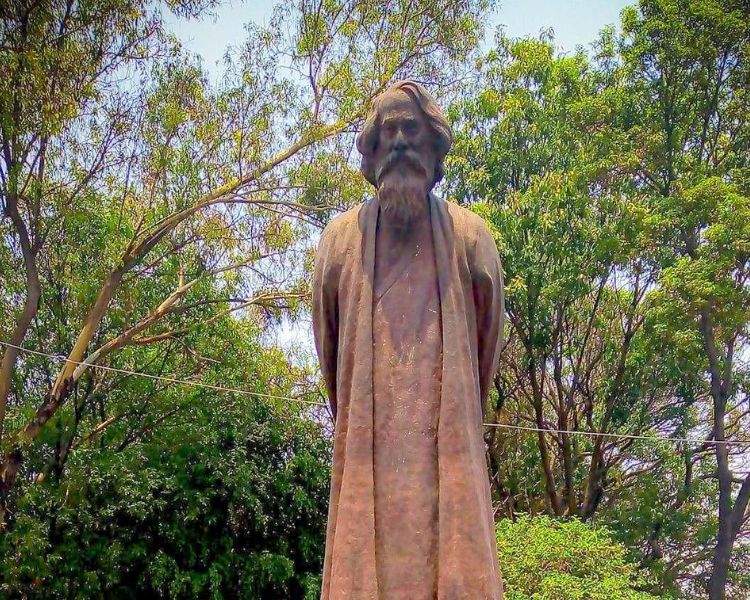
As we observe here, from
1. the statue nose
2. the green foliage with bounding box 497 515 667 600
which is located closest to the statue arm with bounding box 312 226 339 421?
the statue nose

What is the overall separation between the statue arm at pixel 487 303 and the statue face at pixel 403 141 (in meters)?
0.36

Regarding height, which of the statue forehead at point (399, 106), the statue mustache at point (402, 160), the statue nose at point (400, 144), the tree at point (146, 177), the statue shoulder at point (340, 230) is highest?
the tree at point (146, 177)

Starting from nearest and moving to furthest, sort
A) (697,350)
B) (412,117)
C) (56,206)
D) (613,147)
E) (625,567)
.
Answer: (412,117)
(625,567)
(56,206)
(697,350)
(613,147)

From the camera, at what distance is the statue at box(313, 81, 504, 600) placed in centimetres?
307

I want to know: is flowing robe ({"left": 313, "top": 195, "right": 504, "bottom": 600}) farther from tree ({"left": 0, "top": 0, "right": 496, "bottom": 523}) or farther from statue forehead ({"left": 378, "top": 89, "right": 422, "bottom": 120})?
tree ({"left": 0, "top": 0, "right": 496, "bottom": 523})

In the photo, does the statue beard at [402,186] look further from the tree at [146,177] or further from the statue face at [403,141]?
the tree at [146,177]

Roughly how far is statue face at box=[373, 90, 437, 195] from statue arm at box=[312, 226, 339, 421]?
394 millimetres

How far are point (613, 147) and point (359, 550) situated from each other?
42.3ft

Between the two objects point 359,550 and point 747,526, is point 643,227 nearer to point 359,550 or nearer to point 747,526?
point 747,526

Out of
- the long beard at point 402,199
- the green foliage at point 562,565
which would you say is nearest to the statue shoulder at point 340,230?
the long beard at point 402,199

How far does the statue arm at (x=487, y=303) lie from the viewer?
353cm

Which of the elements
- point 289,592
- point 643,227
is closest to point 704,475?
point 643,227

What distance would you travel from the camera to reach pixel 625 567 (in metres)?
12.0

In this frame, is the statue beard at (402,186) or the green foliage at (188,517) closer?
the statue beard at (402,186)
